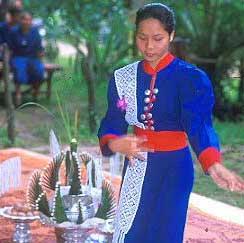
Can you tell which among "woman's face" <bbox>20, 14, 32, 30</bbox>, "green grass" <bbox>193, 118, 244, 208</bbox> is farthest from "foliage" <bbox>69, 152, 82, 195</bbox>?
"woman's face" <bbox>20, 14, 32, 30</bbox>

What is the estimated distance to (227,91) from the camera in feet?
30.8

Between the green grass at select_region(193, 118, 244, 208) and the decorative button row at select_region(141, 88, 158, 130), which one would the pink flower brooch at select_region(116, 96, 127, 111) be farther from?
the green grass at select_region(193, 118, 244, 208)

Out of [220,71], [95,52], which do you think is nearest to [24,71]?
[95,52]

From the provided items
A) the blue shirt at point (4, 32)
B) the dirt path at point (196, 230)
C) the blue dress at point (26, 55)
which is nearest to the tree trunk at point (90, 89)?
the blue dress at point (26, 55)

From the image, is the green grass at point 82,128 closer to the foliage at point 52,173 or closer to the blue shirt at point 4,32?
the foliage at point 52,173

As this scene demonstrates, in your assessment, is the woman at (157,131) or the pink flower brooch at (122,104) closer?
the woman at (157,131)

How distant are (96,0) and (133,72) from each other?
5879mm

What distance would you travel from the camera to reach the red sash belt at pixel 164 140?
9.63 feet

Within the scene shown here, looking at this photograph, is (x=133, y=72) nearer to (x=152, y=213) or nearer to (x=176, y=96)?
(x=176, y=96)

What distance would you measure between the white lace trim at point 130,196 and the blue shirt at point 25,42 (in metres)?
7.00

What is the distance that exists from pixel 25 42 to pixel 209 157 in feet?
24.1

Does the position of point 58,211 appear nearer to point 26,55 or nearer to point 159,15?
point 159,15

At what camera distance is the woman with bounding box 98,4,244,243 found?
286 cm

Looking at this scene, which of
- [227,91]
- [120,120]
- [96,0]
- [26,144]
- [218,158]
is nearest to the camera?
[218,158]
